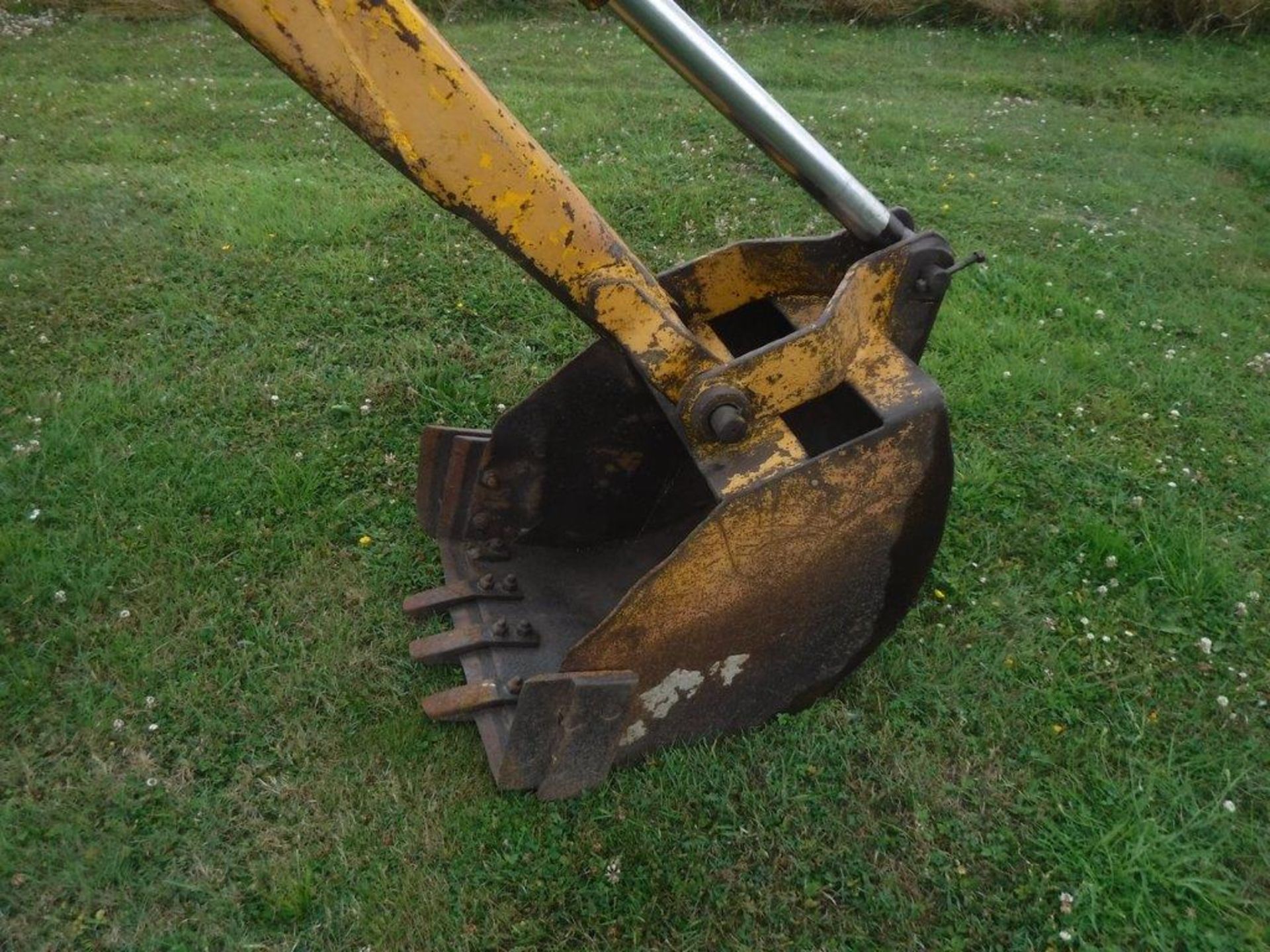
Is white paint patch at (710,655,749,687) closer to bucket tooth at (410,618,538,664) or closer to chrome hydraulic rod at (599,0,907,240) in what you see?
bucket tooth at (410,618,538,664)

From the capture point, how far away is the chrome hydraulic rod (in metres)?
2.21

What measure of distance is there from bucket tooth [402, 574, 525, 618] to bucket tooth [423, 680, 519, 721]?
1.19 feet

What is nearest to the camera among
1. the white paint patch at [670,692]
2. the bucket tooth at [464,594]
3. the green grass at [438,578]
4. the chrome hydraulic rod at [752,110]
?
the chrome hydraulic rod at [752,110]

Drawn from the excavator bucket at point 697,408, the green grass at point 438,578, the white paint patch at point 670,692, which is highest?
the excavator bucket at point 697,408

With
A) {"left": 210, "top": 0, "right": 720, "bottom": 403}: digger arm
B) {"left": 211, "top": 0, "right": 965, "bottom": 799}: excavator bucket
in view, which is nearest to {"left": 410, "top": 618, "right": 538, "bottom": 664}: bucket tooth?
{"left": 211, "top": 0, "right": 965, "bottom": 799}: excavator bucket

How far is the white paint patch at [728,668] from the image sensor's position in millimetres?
2582

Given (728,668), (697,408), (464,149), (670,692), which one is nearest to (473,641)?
(670,692)

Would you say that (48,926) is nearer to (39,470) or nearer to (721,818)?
(721,818)

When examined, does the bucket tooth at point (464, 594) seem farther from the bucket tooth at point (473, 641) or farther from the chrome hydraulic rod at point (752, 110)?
the chrome hydraulic rod at point (752, 110)

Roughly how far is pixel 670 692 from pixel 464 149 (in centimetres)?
143

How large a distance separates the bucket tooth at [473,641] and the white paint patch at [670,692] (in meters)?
0.48

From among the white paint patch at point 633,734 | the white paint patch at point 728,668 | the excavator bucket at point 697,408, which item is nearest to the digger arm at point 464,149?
the excavator bucket at point 697,408

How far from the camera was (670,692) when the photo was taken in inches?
101

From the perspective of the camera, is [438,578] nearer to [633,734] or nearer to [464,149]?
[633,734]
